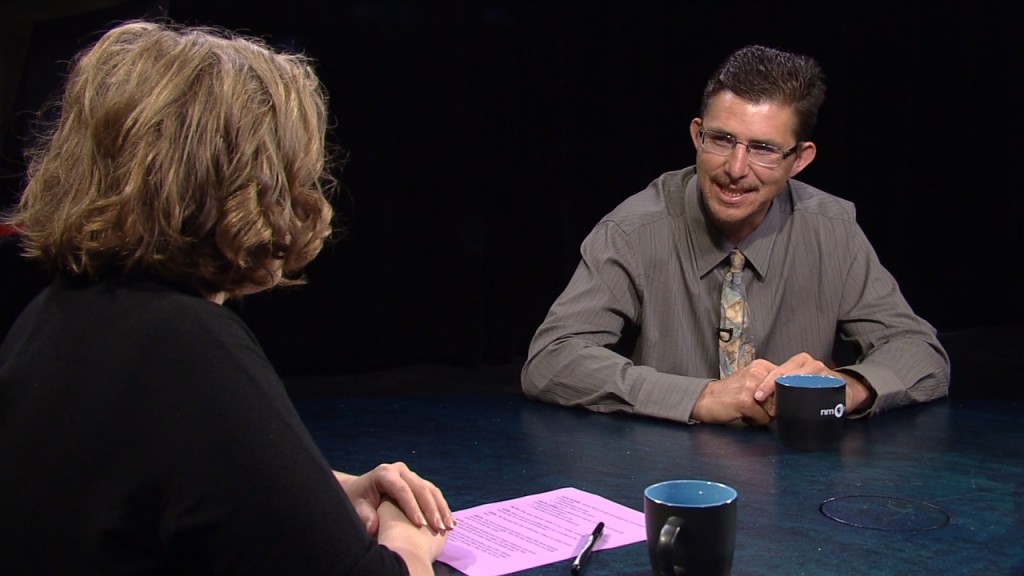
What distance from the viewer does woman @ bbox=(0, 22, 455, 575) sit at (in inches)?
35.0

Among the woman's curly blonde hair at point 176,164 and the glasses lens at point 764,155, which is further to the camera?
the glasses lens at point 764,155

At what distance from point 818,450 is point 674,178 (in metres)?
0.97

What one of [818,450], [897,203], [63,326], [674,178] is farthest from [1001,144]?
[63,326]

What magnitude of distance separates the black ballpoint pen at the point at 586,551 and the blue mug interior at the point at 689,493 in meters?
0.09

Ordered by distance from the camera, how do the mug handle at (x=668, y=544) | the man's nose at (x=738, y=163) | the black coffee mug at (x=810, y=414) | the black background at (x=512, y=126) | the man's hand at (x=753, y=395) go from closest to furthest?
the mug handle at (x=668, y=544)
the black coffee mug at (x=810, y=414)
the man's hand at (x=753, y=395)
the man's nose at (x=738, y=163)
the black background at (x=512, y=126)

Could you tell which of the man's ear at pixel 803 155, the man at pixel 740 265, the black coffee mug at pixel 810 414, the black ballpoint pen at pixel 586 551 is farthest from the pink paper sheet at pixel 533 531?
the man's ear at pixel 803 155

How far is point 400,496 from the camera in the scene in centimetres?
124

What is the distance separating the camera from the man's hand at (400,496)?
1214 mm

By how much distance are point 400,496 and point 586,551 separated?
0.71 ft

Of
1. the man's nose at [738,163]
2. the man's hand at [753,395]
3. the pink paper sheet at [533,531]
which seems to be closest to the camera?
the pink paper sheet at [533,531]

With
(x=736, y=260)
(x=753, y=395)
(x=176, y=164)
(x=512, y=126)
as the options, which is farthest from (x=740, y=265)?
(x=512, y=126)

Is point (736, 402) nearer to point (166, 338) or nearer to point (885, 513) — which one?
point (885, 513)

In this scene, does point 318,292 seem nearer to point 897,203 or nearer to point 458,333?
point 458,333

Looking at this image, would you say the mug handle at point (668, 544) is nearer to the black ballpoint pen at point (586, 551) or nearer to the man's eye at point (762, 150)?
the black ballpoint pen at point (586, 551)
